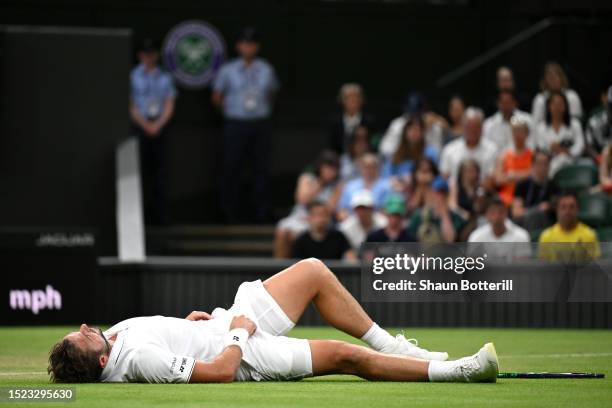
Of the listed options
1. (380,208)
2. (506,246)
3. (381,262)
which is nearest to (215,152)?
(380,208)

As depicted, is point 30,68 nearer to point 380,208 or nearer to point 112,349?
→ point 380,208

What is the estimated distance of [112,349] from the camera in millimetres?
8484

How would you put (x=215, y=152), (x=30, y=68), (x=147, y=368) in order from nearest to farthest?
(x=147, y=368) < (x=30, y=68) < (x=215, y=152)

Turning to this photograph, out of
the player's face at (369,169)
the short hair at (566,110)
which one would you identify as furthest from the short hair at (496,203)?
the short hair at (566,110)

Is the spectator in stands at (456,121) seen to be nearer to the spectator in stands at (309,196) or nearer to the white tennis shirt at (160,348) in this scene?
the spectator in stands at (309,196)

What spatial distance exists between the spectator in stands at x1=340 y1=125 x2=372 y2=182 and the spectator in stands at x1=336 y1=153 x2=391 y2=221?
55 cm

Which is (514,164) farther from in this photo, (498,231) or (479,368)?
(479,368)

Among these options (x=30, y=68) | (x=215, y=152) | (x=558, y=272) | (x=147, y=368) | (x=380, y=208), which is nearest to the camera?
(x=147, y=368)

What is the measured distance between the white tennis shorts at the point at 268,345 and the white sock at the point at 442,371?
758 mm

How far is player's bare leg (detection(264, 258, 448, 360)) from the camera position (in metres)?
9.01

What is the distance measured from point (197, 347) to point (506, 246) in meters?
6.86

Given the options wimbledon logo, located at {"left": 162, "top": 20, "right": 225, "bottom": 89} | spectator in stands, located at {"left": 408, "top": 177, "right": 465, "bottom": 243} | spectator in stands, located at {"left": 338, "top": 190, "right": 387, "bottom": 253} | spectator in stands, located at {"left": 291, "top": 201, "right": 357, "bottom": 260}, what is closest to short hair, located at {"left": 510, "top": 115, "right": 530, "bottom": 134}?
spectator in stands, located at {"left": 408, "top": 177, "right": 465, "bottom": 243}

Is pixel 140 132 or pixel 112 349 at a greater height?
pixel 140 132

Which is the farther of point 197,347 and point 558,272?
point 558,272
